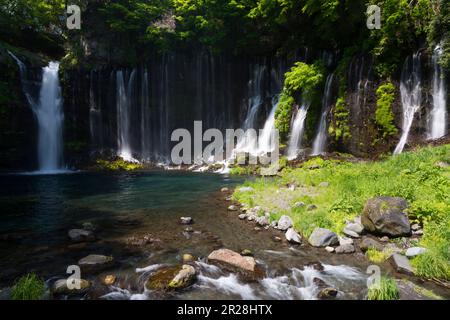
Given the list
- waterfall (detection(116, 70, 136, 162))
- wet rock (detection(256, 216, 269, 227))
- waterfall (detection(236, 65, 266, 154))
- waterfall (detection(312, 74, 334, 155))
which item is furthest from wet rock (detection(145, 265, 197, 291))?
waterfall (detection(116, 70, 136, 162))

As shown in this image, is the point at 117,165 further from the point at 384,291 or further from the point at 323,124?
the point at 384,291

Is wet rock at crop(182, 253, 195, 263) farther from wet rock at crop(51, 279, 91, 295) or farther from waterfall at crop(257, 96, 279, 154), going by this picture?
waterfall at crop(257, 96, 279, 154)

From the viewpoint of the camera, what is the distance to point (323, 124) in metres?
23.3

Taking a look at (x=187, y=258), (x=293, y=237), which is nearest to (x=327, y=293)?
(x=293, y=237)

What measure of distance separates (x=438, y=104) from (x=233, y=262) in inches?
707

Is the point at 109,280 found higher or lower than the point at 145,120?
lower

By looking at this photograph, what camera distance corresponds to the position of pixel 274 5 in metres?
27.2

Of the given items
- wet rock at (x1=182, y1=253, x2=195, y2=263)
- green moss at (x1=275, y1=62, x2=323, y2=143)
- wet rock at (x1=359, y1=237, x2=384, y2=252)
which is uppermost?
green moss at (x1=275, y1=62, x2=323, y2=143)

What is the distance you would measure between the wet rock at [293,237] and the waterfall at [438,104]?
14.4m

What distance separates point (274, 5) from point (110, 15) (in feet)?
64.3

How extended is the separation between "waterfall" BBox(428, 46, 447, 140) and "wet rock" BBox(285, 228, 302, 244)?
1437cm

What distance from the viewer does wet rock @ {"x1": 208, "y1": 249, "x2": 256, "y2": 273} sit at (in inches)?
246

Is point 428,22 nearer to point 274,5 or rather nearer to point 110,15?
point 274,5
